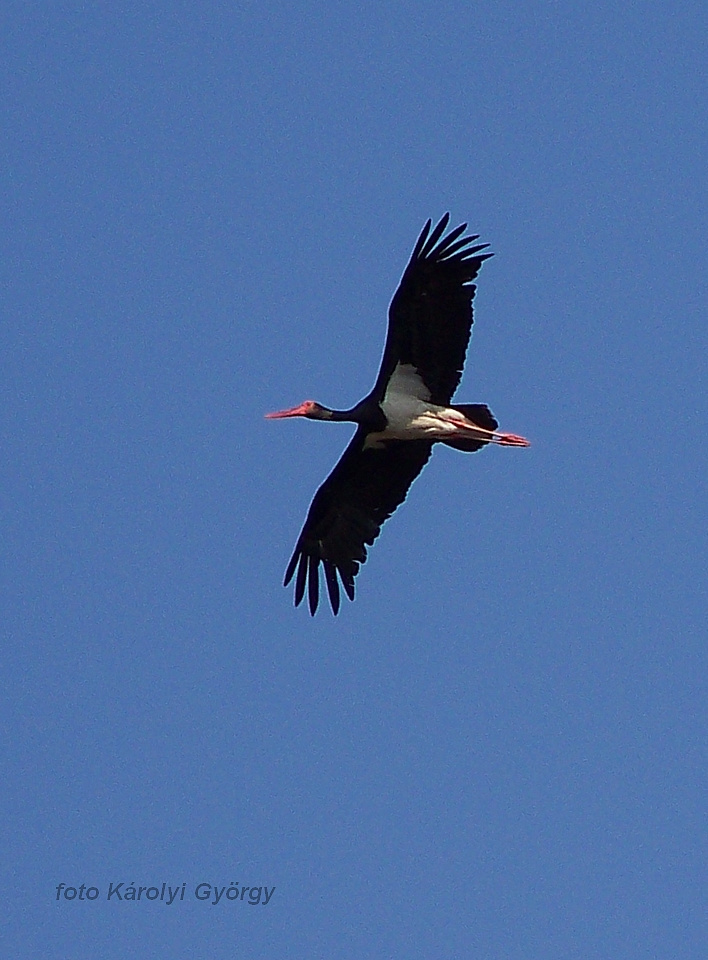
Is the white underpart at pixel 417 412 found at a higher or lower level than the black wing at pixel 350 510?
higher

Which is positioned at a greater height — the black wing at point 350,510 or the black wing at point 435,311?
the black wing at point 435,311

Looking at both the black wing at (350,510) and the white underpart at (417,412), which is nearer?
the white underpart at (417,412)

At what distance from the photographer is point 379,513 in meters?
19.2

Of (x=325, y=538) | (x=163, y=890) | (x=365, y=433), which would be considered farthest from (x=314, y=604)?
(x=163, y=890)

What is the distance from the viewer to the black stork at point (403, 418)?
1756cm

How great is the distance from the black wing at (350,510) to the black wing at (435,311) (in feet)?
3.39

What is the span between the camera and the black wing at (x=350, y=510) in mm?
18984

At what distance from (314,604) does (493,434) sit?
95.7 inches

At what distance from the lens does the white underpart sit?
712 inches

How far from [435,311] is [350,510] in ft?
7.83

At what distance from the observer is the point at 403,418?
717 inches

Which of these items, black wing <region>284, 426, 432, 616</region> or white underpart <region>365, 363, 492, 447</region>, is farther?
black wing <region>284, 426, 432, 616</region>

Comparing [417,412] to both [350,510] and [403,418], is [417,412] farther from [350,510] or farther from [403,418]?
[350,510]

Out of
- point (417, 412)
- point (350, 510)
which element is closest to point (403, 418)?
point (417, 412)
